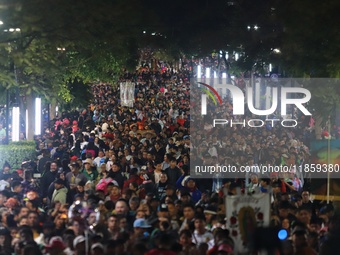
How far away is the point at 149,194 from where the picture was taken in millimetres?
15195

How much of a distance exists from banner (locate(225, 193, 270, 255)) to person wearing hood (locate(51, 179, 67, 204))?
4.39 m

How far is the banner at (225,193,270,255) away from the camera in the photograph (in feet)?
40.1

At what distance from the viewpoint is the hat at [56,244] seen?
445 inches

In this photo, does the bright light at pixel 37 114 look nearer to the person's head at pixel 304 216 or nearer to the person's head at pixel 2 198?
the person's head at pixel 2 198

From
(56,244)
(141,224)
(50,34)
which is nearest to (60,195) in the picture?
(141,224)

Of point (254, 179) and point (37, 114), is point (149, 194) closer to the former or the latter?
point (254, 179)

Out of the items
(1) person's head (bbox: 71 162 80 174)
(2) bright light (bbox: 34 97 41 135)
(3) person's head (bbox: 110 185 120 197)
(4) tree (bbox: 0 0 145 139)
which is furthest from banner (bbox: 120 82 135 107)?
(3) person's head (bbox: 110 185 120 197)

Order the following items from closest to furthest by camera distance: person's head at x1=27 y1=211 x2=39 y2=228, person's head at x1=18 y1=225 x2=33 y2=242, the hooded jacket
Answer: person's head at x1=18 y1=225 x2=33 y2=242 → person's head at x1=27 y1=211 x2=39 y2=228 → the hooded jacket

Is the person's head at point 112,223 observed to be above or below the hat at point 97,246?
above

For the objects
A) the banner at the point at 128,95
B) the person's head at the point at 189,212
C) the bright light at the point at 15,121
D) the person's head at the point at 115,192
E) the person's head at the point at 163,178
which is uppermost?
the banner at the point at 128,95

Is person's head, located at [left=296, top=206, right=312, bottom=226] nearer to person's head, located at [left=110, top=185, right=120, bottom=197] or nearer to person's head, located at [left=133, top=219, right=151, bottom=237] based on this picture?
person's head, located at [left=133, top=219, right=151, bottom=237]

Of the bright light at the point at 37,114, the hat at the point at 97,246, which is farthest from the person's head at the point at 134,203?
the bright light at the point at 37,114

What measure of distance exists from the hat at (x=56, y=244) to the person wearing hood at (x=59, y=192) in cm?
429

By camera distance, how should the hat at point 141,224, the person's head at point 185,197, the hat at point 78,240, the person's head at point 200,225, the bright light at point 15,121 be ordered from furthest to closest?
1. the bright light at point 15,121
2. the person's head at point 185,197
3. the hat at point 141,224
4. the person's head at point 200,225
5. the hat at point 78,240
